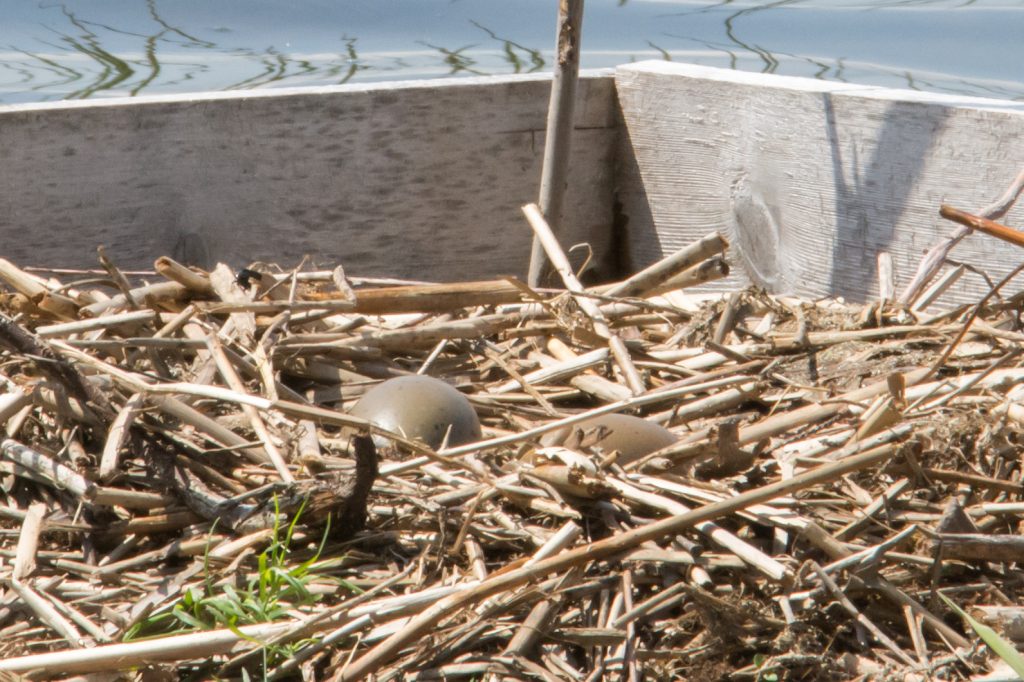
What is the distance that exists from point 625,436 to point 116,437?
883 mm

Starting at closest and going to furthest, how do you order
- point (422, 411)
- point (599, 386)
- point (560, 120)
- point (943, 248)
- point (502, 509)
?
point (502, 509), point (422, 411), point (599, 386), point (943, 248), point (560, 120)

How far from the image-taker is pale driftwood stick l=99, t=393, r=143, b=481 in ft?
7.03

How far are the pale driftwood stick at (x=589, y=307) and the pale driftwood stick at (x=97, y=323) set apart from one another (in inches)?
37.1

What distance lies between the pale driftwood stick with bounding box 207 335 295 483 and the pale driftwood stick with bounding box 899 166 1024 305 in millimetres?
1599

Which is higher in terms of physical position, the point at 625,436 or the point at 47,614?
the point at 625,436

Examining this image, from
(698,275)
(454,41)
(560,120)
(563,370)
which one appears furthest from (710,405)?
(454,41)

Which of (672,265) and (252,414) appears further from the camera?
(672,265)

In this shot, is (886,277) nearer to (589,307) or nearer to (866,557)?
(589,307)

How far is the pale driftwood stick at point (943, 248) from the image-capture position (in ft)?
9.83

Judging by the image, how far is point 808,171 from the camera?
3719mm

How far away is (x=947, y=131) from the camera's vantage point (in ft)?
11.0

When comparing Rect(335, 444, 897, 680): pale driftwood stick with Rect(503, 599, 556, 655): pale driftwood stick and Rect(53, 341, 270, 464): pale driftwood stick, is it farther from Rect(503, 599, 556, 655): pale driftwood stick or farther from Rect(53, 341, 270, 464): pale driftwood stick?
Rect(53, 341, 270, 464): pale driftwood stick

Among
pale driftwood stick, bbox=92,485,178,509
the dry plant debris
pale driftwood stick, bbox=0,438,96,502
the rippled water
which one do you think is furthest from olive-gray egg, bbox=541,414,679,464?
the rippled water

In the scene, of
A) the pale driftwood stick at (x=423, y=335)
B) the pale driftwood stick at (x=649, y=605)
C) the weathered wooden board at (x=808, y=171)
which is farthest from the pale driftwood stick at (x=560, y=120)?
the pale driftwood stick at (x=649, y=605)
